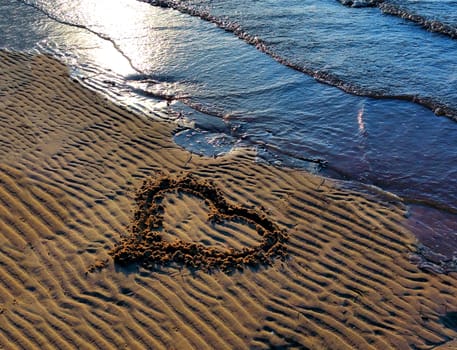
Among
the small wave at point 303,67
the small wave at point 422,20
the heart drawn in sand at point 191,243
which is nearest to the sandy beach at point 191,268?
the heart drawn in sand at point 191,243

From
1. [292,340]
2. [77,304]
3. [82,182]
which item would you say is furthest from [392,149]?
[77,304]

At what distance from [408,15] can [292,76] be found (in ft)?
18.3

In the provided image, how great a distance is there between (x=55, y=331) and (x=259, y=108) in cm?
602

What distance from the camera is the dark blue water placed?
8.18 meters

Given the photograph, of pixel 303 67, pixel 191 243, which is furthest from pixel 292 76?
pixel 191 243

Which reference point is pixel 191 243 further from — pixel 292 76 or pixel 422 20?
pixel 422 20

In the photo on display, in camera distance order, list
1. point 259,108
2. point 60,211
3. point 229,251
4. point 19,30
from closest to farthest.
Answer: point 229,251 → point 60,211 → point 259,108 → point 19,30

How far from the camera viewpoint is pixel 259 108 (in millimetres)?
9672

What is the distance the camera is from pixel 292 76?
36.1 ft

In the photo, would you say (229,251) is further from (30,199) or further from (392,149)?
(392,149)

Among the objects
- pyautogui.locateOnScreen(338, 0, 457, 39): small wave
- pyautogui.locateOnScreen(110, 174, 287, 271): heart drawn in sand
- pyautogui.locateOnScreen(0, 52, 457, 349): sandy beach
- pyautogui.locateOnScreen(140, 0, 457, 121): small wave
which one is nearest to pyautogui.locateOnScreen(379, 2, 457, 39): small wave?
pyautogui.locateOnScreen(338, 0, 457, 39): small wave

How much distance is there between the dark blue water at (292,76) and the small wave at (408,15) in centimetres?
7

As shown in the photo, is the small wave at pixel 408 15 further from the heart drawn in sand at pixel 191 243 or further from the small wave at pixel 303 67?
the heart drawn in sand at pixel 191 243

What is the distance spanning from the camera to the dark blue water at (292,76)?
8.18 meters
